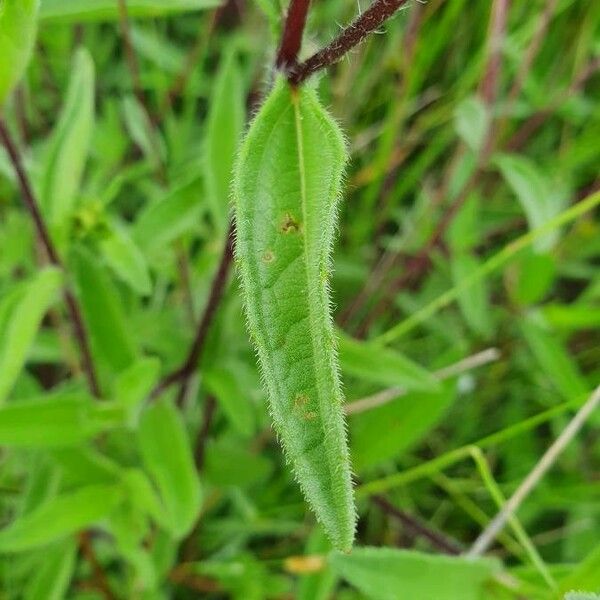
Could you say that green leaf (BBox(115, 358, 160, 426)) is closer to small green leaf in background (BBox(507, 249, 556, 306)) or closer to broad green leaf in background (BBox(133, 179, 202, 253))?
broad green leaf in background (BBox(133, 179, 202, 253))

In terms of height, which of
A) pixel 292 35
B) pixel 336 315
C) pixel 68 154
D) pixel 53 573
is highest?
pixel 292 35

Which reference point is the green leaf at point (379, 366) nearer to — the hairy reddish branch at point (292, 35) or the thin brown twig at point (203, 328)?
the thin brown twig at point (203, 328)

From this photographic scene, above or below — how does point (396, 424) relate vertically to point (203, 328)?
below

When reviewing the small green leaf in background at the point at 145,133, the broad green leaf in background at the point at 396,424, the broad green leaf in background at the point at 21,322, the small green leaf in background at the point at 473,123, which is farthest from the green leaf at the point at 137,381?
the small green leaf in background at the point at 473,123

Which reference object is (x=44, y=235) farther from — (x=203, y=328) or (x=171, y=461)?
(x=171, y=461)

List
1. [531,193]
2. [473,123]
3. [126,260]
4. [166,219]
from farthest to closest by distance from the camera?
[473,123] → [531,193] → [166,219] → [126,260]

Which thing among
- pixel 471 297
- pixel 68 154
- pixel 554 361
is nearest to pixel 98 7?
pixel 68 154
